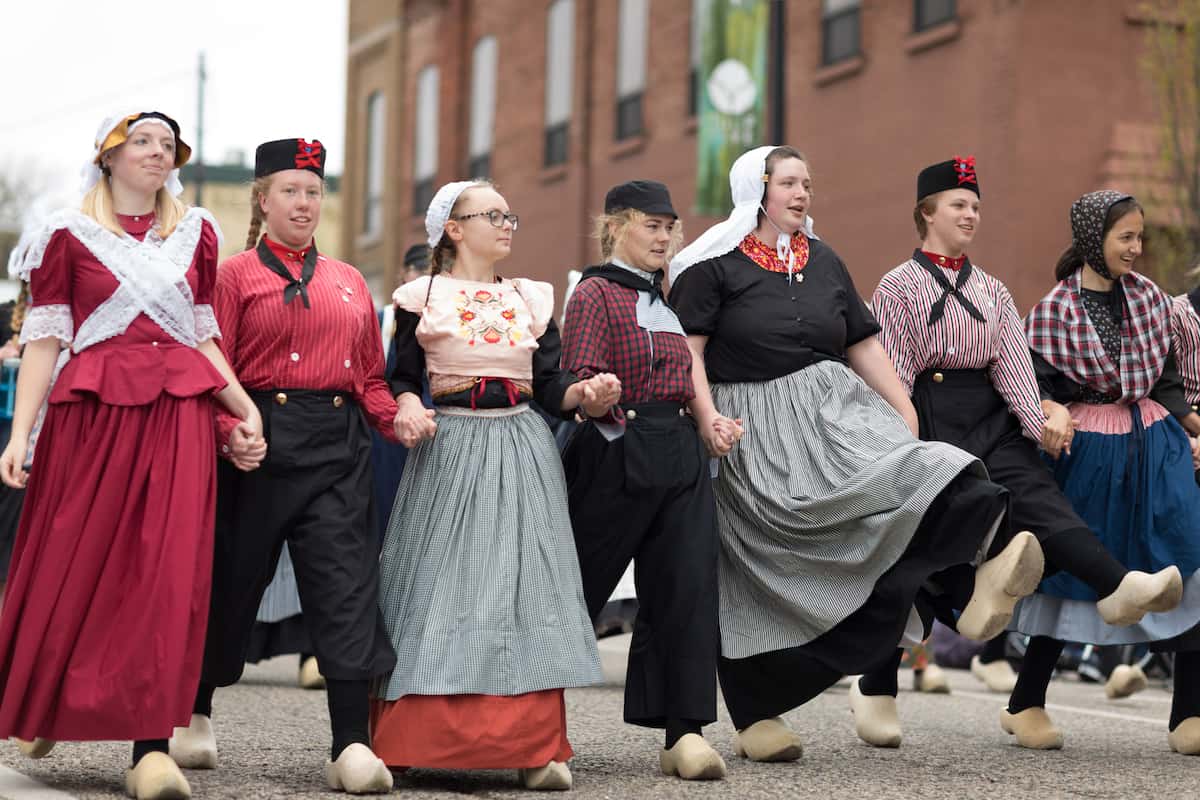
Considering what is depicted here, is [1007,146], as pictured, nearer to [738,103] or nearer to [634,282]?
[738,103]

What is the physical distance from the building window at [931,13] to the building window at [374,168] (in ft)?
53.2

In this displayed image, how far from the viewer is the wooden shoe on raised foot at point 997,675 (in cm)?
1068

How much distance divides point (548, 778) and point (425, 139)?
27.2m

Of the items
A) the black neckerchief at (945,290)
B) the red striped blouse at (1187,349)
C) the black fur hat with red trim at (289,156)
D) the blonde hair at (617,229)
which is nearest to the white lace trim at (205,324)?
the black fur hat with red trim at (289,156)

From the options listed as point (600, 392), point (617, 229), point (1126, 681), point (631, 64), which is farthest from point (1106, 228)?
point (631, 64)

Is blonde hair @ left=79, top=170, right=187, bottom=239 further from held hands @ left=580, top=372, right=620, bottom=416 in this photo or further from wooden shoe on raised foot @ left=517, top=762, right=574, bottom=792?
wooden shoe on raised foot @ left=517, top=762, right=574, bottom=792

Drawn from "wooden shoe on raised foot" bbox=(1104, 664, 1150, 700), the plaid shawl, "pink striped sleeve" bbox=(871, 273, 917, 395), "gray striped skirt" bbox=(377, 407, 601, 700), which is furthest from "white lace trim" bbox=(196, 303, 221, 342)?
"wooden shoe on raised foot" bbox=(1104, 664, 1150, 700)

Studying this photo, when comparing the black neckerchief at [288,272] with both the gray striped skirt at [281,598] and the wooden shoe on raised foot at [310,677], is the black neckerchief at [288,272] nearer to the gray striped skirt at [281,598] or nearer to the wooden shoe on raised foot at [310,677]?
the gray striped skirt at [281,598]

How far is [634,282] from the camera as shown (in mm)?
6516

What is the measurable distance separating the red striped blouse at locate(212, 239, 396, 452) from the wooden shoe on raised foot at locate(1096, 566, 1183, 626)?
254 centimetres

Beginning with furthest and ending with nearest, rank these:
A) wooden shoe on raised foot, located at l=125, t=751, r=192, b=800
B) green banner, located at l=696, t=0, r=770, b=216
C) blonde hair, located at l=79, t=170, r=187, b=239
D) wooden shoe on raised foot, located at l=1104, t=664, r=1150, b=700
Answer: green banner, located at l=696, t=0, r=770, b=216 → wooden shoe on raised foot, located at l=1104, t=664, r=1150, b=700 → blonde hair, located at l=79, t=170, r=187, b=239 → wooden shoe on raised foot, located at l=125, t=751, r=192, b=800

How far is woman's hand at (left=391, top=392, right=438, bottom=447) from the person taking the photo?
5.99m

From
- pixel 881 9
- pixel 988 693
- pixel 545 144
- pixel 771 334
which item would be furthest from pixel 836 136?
pixel 771 334

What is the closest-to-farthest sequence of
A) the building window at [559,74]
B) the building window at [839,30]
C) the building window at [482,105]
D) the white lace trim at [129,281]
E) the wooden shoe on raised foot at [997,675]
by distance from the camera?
1. the white lace trim at [129,281]
2. the wooden shoe on raised foot at [997,675]
3. the building window at [839,30]
4. the building window at [559,74]
5. the building window at [482,105]
